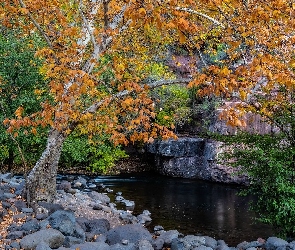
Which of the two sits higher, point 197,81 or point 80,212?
point 197,81

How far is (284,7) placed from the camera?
6461 millimetres

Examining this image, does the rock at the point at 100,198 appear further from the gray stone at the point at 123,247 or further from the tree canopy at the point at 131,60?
the gray stone at the point at 123,247

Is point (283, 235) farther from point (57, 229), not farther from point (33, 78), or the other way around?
point (33, 78)

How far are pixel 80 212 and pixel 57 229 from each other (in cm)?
371

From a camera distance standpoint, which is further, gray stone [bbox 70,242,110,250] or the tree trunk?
the tree trunk

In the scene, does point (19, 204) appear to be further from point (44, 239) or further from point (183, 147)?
point (183, 147)

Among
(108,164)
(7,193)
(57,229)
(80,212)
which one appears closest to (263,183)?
(57,229)

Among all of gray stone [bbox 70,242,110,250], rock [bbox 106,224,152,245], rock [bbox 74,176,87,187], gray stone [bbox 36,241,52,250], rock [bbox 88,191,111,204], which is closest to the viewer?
gray stone [bbox 36,241,52,250]

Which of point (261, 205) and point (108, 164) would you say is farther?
point (108, 164)

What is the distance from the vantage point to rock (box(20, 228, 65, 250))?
7027 millimetres

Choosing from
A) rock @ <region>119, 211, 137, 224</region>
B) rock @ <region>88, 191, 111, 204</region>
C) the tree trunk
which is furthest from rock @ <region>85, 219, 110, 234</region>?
rock @ <region>88, 191, 111, 204</region>

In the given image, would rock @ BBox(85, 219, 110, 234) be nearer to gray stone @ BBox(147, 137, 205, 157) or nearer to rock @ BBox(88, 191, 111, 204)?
rock @ BBox(88, 191, 111, 204)

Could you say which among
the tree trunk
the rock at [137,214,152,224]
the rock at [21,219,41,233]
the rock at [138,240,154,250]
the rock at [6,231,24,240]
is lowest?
the rock at [137,214,152,224]

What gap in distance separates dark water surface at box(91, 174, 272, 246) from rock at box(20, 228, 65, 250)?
17.0 ft
